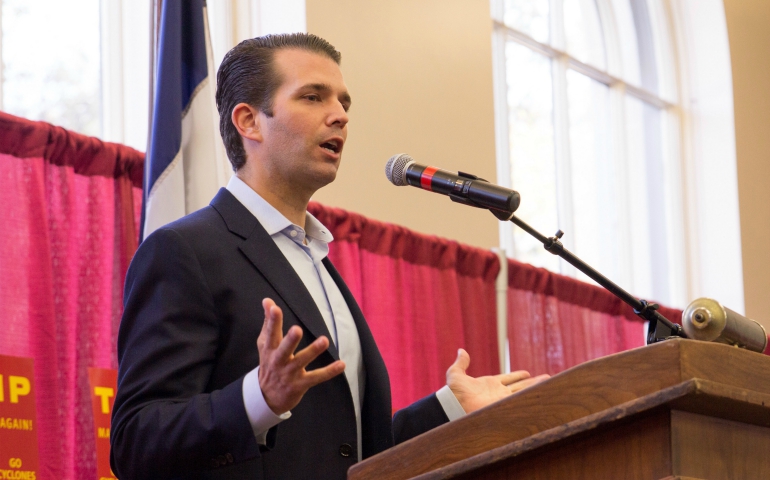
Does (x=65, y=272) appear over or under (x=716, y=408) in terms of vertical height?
over

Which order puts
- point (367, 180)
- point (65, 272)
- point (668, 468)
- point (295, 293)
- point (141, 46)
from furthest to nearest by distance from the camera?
point (367, 180) → point (141, 46) → point (65, 272) → point (295, 293) → point (668, 468)

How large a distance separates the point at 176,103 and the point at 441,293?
1.58 meters

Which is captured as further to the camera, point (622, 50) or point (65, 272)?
point (622, 50)

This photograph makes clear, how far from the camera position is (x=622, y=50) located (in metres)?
6.36

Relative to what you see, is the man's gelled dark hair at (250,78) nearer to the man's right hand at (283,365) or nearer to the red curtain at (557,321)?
the man's right hand at (283,365)

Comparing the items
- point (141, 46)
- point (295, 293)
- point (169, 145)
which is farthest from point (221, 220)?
point (141, 46)

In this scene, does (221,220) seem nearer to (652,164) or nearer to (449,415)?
(449,415)

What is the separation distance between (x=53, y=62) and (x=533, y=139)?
9.49ft

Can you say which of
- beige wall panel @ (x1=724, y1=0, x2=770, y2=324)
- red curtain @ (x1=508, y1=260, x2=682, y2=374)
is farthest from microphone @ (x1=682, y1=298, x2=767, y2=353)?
beige wall panel @ (x1=724, y1=0, x2=770, y2=324)

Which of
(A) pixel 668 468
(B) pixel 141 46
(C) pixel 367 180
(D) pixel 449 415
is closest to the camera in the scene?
(A) pixel 668 468

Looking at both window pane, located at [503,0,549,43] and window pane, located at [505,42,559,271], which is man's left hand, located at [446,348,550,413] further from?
window pane, located at [503,0,549,43]

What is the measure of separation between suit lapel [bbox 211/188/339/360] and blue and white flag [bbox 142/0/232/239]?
3.00ft

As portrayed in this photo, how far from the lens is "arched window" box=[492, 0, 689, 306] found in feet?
17.6

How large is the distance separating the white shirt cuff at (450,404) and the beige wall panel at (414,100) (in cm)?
187
